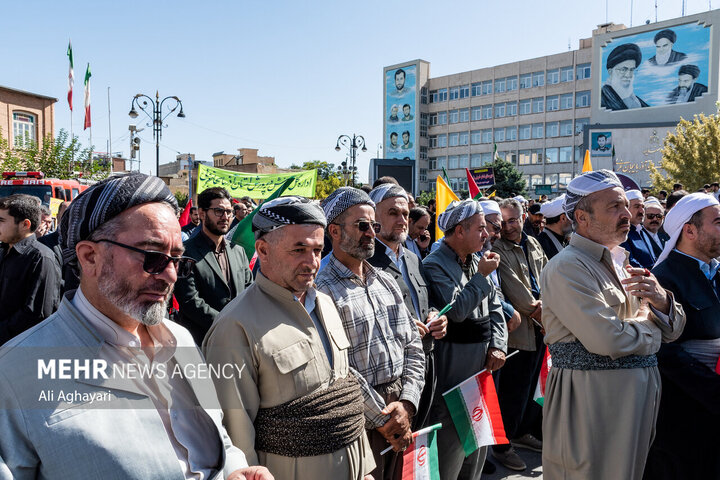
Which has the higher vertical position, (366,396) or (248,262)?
(248,262)

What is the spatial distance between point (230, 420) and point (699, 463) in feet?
9.96

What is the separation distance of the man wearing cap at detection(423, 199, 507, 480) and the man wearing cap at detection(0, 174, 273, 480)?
2.20 meters

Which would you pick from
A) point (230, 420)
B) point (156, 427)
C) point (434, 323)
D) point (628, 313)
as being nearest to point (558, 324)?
point (628, 313)

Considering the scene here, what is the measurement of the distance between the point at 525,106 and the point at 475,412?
76033mm

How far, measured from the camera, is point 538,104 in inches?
2869

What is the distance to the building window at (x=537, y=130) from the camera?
72387 millimetres

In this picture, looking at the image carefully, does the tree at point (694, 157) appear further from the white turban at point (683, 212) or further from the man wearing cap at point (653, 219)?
the white turban at point (683, 212)

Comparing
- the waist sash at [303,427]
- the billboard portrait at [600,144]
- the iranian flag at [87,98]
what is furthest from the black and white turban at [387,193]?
the billboard portrait at [600,144]

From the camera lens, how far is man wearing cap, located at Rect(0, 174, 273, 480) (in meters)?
1.38

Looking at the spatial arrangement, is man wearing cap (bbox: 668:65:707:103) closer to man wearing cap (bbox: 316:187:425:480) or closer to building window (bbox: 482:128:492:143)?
building window (bbox: 482:128:492:143)

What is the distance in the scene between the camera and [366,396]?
8.96ft

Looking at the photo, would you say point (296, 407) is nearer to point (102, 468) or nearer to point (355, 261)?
point (102, 468)

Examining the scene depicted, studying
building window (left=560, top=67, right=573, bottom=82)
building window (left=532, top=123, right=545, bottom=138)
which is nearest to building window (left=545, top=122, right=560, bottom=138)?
building window (left=532, top=123, right=545, bottom=138)

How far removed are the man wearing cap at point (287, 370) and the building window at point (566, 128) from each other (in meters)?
73.4
